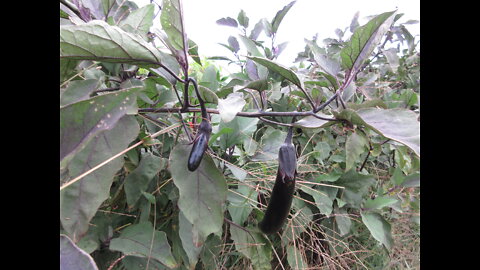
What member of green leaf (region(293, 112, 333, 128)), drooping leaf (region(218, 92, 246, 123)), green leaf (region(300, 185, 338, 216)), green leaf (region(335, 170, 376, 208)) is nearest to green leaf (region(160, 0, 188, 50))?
drooping leaf (region(218, 92, 246, 123))

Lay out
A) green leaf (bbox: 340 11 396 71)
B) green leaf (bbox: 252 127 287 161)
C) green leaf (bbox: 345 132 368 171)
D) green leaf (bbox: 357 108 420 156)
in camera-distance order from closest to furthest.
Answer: green leaf (bbox: 357 108 420 156), green leaf (bbox: 340 11 396 71), green leaf (bbox: 345 132 368 171), green leaf (bbox: 252 127 287 161)

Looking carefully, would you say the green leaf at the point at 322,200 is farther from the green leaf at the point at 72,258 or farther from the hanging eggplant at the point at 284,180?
the green leaf at the point at 72,258

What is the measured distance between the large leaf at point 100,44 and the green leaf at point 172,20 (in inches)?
1.8

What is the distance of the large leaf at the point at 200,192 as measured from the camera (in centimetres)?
42

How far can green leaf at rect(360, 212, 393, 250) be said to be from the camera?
846 millimetres

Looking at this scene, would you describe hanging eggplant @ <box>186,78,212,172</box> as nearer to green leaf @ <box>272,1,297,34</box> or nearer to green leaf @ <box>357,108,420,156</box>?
green leaf @ <box>357,108,420,156</box>

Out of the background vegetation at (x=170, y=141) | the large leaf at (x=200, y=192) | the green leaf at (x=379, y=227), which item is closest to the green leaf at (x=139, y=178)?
the background vegetation at (x=170, y=141)

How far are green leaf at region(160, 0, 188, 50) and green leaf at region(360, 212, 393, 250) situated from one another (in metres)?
0.69

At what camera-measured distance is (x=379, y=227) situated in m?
0.88

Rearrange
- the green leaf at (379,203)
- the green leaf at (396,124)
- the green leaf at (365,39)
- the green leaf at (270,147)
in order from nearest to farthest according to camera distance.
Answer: the green leaf at (396,124) < the green leaf at (365,39) < the green leaf at (270,147) < the green leaf at (379,203)

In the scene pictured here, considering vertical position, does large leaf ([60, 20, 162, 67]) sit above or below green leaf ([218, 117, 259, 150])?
above

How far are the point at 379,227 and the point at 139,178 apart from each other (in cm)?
67
